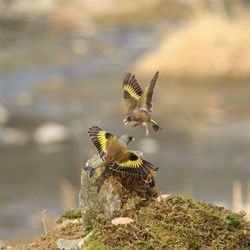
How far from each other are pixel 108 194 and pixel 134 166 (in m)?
0.34

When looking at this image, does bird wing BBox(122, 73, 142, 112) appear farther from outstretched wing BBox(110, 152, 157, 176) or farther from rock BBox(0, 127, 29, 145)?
rock BBox(0, 127, 29, 145)

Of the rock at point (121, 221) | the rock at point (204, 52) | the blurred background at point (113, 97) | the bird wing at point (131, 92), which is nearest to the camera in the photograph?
the bird wing at point (131, 92)

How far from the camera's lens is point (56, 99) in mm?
20516

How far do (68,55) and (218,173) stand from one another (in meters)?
10.8

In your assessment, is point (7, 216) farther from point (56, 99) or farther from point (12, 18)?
point (12, 18)

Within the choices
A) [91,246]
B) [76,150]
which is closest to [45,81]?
[76,150]

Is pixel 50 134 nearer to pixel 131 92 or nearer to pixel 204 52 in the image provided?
pixel 204 52

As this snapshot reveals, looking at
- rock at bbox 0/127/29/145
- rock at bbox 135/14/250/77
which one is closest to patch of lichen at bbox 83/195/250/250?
rock at bbox 0/127/29/145

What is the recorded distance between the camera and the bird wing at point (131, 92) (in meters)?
4.77

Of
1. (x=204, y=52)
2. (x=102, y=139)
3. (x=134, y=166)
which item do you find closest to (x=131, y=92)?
(x=102, y=139)

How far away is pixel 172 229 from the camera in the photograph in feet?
16.4

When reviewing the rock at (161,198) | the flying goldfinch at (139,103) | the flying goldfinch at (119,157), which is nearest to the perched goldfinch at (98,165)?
the flying goldfinch at (119,157)

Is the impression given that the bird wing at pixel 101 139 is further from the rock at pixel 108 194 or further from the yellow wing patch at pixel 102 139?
the rock at pixel 108 194

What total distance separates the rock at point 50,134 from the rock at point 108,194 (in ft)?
40.0
